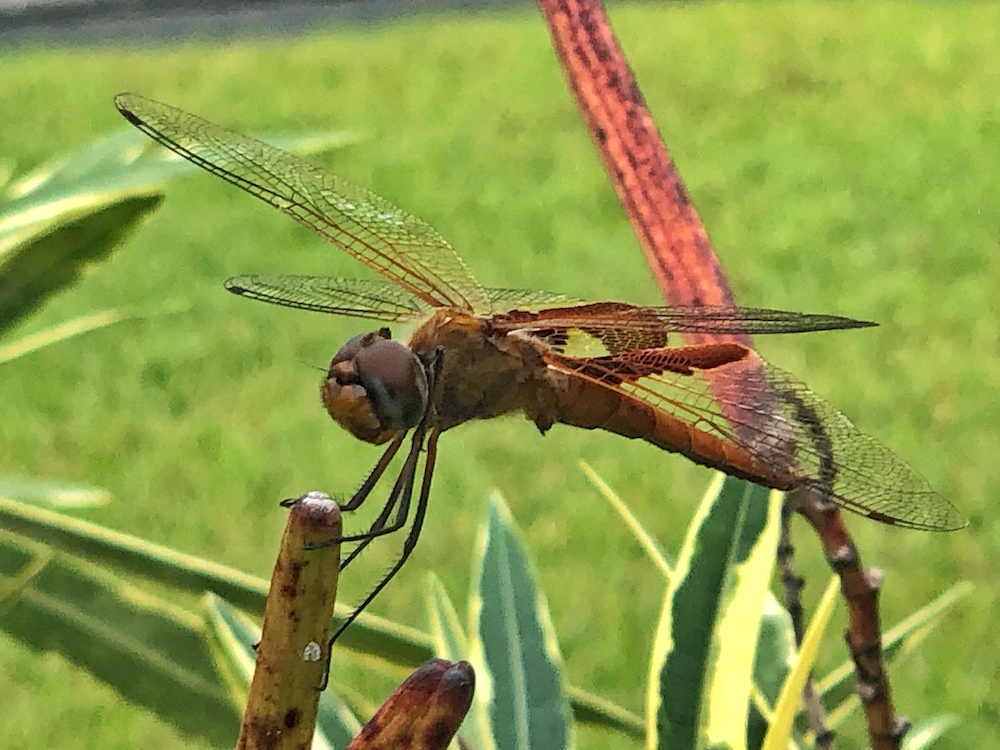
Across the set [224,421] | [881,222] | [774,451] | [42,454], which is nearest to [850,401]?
[881,222]

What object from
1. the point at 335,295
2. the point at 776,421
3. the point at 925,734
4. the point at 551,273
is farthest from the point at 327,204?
the point at 551,273

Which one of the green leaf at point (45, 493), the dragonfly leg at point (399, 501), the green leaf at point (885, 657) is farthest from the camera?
the green leaf at point (45, 493)

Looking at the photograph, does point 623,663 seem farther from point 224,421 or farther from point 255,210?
point 255,210

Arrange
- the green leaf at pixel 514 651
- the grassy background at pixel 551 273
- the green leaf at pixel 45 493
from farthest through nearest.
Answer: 1. the grassy background at pixel 551 273
2. the green leaf at pixel 45 493
3. the green leaf at pixel 514 651

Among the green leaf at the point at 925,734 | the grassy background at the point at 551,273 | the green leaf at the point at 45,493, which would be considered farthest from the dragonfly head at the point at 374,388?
the grassy background at the point at 551,273

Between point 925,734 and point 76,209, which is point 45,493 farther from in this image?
point 925,734

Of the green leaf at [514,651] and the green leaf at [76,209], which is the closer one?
the green leaf at [514,651]

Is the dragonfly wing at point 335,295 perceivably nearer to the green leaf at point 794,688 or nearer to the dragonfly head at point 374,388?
the dragonfly head at point 374,388

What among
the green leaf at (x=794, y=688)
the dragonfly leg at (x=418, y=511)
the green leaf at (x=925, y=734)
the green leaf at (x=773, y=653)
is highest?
the dragonfly leg at (x=418, y=511)
